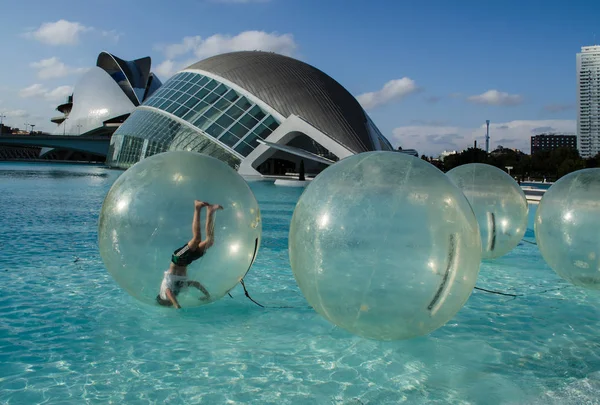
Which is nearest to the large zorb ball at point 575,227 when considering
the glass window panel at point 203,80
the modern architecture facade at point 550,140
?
the glass window panel at point 203,80

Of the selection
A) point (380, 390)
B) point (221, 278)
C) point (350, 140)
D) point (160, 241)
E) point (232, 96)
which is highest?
point (232, 96)

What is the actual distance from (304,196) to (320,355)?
1171 mm

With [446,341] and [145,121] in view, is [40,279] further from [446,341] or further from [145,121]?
[145,121]

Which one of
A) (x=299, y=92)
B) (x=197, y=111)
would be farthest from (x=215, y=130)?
(x=299, y=92)

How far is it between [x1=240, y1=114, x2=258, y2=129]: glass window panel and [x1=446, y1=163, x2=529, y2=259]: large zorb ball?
27039 mm

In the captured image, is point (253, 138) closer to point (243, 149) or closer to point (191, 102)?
point (243, 149)

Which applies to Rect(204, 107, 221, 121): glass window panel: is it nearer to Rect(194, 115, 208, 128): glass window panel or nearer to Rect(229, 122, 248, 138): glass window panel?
Rect(194, 115, 208, 128): glass window panel

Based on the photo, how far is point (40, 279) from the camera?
600cm

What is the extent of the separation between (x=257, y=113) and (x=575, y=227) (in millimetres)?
29852

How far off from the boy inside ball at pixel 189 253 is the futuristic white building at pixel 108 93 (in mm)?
74708

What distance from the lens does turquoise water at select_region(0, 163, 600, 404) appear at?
3.19 meters

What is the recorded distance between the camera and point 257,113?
3391cm

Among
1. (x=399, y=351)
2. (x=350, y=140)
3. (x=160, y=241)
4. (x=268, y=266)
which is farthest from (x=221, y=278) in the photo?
(x=350, y=140)

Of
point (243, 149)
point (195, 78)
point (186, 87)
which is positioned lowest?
point (243, 149)
